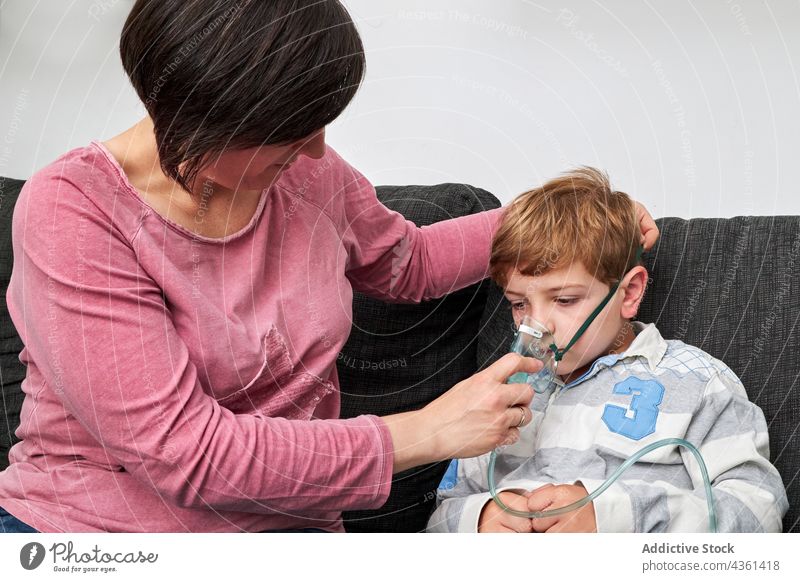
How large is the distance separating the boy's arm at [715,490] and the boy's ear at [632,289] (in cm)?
17

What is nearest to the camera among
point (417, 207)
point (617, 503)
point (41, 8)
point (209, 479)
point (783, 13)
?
point (209, 479)

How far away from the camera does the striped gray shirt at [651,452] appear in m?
1.04

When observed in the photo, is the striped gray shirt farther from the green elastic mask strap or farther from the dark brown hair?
the dark brown hair

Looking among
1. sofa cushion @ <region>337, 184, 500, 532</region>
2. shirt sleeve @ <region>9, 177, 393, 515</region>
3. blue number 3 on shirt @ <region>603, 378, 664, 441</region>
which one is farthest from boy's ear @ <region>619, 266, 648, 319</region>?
shirt sleeve @ <region>9, 177, 393, 515</region>

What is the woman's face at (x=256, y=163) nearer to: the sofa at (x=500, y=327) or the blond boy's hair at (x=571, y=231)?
the blond boy's hair at (x=571, y=231)

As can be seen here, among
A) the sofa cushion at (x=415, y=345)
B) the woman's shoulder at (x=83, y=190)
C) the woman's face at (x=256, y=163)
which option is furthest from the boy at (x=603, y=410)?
the woman's shoulder at (x=83, y=190)

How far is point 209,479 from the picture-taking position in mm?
933

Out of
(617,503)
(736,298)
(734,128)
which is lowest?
(617,503)

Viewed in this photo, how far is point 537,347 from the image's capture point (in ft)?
3.72

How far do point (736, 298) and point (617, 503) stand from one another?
0.42 meters

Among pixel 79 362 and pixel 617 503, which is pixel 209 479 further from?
pixel 617 503
